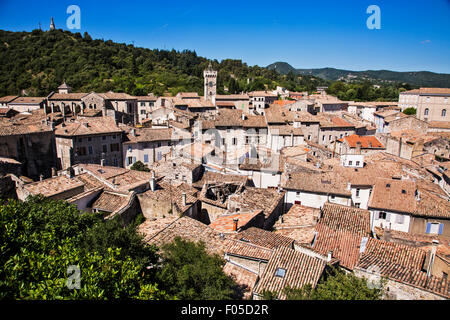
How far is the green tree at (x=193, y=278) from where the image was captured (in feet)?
26.7

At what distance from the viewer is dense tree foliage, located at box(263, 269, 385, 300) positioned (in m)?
8.00

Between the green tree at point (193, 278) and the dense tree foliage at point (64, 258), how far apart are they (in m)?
0.53

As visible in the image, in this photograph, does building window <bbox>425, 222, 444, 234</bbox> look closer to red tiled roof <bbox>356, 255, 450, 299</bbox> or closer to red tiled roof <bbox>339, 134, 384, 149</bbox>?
red tiled roof <bbox>356, 255, 450, 299</bbox>

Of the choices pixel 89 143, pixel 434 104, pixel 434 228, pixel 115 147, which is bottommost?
pixel 434 228

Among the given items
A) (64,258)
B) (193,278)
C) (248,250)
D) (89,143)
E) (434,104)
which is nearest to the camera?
(64,258)

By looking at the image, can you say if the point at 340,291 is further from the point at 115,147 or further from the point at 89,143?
the point at 115,147

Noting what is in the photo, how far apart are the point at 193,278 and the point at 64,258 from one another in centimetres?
342

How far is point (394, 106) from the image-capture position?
2557 inches

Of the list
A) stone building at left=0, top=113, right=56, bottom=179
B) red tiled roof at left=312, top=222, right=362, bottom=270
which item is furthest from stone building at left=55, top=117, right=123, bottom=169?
red tiled roof at left=312, top=222, right=362, bottom=270

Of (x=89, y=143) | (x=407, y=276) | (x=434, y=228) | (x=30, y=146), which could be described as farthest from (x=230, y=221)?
(x=89, y=143)

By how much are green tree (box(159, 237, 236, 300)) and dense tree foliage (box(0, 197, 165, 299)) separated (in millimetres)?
530

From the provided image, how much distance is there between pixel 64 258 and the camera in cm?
673

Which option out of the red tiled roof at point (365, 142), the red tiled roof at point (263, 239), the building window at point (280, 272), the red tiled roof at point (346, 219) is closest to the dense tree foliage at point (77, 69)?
the red tiled roof at point (365, 142)
